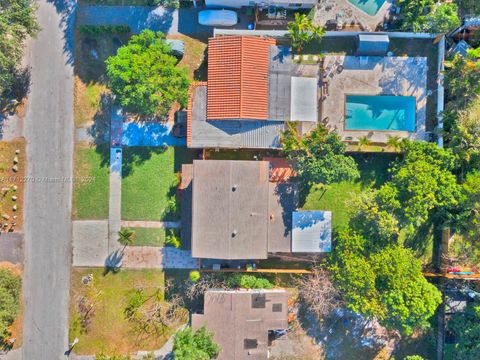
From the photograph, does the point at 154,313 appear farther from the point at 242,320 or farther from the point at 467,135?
the point at 467,135

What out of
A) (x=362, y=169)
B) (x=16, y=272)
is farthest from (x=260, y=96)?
(x=16, y=272)

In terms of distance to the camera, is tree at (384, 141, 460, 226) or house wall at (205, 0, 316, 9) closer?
tree at (384, 141, 460, 226)

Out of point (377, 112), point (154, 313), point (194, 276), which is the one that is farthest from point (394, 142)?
point (154, 313)

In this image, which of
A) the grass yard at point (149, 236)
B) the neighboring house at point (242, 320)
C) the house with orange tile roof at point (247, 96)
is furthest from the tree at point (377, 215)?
the grass yard at point (149, 236)

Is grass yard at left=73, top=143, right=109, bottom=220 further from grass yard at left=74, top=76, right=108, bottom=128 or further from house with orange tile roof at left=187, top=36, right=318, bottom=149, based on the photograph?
house with orange tile roof at left=187, top=36, right=318, bottom=149

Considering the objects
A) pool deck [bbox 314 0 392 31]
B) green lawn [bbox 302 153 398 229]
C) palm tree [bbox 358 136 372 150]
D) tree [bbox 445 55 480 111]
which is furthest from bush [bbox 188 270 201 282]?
tree [bbox 445 55 480 111]

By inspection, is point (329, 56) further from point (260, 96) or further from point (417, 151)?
point (417, 151)
